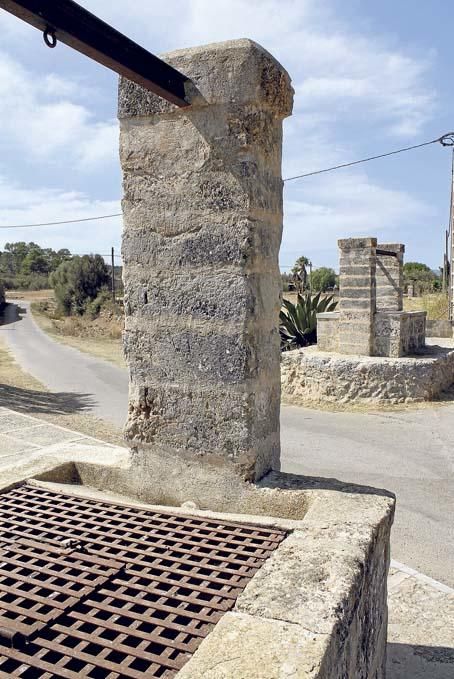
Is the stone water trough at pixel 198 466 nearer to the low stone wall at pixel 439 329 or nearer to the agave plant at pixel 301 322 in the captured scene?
the agave plant at pixel 301 322

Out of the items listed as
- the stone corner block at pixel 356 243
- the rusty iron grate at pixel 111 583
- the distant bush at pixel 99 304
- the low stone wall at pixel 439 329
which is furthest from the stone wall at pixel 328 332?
the distant bush at pixel 99 304

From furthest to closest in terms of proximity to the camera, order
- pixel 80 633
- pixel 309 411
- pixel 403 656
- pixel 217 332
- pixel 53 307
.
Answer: pixel 53 307, pixel 309 411, pixel 403 656, pixel 217 332, pixel 80 633

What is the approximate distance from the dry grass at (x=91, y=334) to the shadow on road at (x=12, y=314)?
4.41 feet

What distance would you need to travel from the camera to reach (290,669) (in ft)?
4.73

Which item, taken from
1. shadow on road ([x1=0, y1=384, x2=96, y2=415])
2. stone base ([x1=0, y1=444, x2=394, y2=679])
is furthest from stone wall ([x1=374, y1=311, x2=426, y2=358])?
stone base ([x1=0, y1=444, x2=394, y2=679])

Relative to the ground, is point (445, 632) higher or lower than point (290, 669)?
lower

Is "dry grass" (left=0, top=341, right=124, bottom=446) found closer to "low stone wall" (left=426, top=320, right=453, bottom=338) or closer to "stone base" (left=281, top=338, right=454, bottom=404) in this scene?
"stone base" (left=281, top=338, right=454, bottom=404)

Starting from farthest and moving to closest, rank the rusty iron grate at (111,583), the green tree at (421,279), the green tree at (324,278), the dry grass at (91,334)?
the green tree at (324,278)
the green tree at (421,279)
the dry grass at (91,334)
the rusty iron grate at (111,583)

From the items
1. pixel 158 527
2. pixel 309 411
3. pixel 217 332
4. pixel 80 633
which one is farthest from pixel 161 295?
pixel 309 411

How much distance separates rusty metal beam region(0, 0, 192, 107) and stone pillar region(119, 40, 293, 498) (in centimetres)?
18

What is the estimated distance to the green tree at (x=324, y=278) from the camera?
124 feet

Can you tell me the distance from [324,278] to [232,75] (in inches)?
1425

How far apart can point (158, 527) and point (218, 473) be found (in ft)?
1.26

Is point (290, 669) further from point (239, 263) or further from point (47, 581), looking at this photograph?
point (239, 263)
